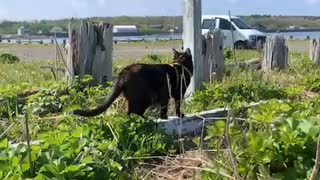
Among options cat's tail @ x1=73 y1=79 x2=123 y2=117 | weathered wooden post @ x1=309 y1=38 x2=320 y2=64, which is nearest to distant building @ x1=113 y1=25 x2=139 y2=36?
weathered wooden post @ x1=309 y1=38 x2=320 y2=64

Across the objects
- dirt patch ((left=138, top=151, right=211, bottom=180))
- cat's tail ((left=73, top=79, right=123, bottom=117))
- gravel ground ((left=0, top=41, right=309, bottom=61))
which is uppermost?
cat's tail ((left=73, top=79, right=123, bottom=117))

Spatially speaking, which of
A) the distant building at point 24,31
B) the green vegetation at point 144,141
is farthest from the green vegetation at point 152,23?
the green vegetation at point 144,141

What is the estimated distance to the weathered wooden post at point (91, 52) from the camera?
8500 millimetres

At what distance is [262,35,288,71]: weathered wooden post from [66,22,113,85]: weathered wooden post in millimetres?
4364

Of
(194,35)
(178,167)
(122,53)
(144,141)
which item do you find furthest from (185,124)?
(122,53)

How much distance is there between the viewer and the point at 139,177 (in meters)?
4.41

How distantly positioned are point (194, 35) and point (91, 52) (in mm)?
1449

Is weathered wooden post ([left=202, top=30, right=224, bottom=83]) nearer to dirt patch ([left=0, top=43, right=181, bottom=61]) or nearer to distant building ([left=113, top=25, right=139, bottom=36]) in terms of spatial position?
dirt patch ([left=0, top=43, right=181, bottom=61])

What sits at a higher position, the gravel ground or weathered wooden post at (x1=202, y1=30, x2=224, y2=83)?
weathered wooden post at (x1=202, y1=30, x2=224, y2=83)

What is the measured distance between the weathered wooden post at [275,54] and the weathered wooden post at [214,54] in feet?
7.30

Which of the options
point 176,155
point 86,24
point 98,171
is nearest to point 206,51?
point 86,24

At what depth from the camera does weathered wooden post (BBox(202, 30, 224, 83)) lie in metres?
9.55

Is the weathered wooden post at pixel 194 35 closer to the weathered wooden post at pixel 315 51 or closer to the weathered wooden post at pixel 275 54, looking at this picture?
the weathered wooden post at pixel 275 54

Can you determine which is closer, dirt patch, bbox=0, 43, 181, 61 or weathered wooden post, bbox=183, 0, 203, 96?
weathered wooden post, bbox=183, 0, 203, 96
